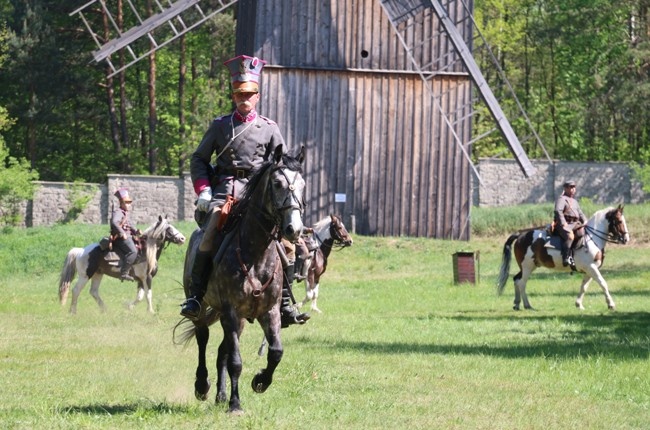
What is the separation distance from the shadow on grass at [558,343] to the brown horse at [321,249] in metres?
3.58

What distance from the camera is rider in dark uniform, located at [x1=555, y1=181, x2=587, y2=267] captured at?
27266 millimetres

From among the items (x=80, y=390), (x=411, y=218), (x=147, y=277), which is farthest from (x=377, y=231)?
(x=80, y=390)

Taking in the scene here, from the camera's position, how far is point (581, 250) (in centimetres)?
2752

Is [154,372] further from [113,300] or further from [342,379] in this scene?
[113,300]

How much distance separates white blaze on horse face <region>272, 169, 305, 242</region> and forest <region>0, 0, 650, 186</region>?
132 ft

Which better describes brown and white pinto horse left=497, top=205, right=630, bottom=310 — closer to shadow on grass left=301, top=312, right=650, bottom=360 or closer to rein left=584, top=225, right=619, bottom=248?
rein left=584, top=225, right=619, bottom=248

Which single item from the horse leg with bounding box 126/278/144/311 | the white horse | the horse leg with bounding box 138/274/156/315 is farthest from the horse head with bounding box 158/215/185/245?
the horse leg with bounding box 126/278/144/311

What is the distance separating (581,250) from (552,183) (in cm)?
3007

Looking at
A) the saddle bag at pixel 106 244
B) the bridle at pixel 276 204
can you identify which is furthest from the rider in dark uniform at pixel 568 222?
the bridle at pixel 276 204

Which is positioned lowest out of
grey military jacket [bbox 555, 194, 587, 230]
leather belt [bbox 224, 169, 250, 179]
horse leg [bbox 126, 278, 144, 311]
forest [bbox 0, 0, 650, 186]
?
horse leg [bbox 126, 278, 144, 311]

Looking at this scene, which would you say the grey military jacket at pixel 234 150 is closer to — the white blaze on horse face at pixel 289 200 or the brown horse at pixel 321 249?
the white blaze on horse face at pixel 289 200

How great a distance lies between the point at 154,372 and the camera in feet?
50.9

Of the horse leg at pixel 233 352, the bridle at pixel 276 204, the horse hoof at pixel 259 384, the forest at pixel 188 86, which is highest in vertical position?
the forest at pixel 188 86

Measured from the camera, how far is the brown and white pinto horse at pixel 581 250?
27.2m
